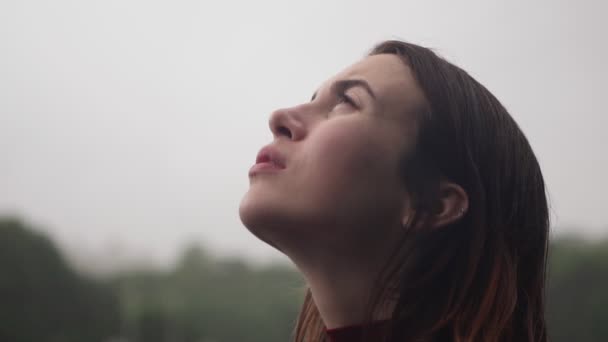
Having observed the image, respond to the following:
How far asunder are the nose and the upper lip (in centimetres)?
4

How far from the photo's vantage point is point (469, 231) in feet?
3.99

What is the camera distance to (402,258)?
1184mm

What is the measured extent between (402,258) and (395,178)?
138mm

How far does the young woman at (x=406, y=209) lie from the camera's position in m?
1.15

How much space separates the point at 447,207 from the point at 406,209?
8cm

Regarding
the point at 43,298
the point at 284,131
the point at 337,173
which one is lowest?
the point at 337,173

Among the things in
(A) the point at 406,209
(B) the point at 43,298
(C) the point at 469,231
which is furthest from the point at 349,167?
(B) the point at 43,298

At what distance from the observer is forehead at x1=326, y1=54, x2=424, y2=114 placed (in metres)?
1.25

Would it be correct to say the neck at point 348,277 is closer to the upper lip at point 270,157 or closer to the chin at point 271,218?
the chin at point 271,218

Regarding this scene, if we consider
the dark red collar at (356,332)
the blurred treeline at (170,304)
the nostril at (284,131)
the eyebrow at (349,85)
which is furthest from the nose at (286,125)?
the blurred treeline at (170,304)

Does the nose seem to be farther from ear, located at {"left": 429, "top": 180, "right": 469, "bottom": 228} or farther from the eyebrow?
ear, located at {"left": 429, "top": 180, "right": 469, "bottom": 228}

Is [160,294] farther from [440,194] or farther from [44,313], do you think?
[440,194]

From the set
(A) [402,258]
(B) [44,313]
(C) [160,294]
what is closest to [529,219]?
(A) [402,258]

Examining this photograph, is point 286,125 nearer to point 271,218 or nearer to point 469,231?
point 271,218
